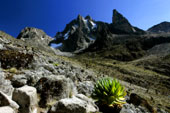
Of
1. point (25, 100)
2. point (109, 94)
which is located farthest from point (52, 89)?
point (109, 94)

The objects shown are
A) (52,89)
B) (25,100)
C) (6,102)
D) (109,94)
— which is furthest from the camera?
(109,94)

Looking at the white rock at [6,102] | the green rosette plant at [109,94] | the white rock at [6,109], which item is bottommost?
the green rosette plant at [109,94]

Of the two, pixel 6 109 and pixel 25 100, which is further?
pixel 25 100

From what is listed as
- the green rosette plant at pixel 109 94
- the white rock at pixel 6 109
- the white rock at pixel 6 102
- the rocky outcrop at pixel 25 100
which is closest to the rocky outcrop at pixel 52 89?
the rocky outcrop at pixel 25 100

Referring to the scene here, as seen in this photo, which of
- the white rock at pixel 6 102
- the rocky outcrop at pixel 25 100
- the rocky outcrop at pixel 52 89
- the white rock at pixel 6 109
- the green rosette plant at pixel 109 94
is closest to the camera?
the white rock at pixel 6 109

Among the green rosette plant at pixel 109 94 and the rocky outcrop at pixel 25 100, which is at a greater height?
the rocky outcrop at pixel 25 100

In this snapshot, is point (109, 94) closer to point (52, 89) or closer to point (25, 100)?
point (52, 89)

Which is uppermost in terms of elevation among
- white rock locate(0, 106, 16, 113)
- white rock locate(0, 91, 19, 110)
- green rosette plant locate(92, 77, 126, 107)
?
white rock locate(0, 91, 19, 110)

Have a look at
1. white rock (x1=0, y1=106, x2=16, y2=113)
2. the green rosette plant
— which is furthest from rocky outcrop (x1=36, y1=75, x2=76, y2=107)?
the green rosette plant

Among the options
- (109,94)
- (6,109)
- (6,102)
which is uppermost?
(6,102)

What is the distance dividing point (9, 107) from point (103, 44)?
162088 millimetres

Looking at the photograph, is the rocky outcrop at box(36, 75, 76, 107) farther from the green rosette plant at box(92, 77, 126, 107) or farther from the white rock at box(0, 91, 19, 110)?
the green rosette plant at box(92, 77, 126, 107)

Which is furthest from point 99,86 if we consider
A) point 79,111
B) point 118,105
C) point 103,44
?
point 103,44

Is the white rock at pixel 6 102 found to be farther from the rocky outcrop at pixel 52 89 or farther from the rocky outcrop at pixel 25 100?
the rocky outcrop at pixel 52 89
